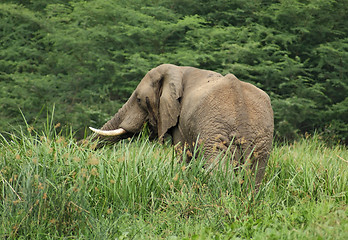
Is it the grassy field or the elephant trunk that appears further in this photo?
the elephant trunk

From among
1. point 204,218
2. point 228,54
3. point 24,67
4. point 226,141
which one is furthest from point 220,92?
point 24,67

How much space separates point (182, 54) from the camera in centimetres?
1496

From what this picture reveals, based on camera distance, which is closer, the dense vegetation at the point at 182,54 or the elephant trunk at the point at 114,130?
the elephant trunk at the point at 114,130

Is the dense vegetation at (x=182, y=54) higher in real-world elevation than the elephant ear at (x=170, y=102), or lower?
lower

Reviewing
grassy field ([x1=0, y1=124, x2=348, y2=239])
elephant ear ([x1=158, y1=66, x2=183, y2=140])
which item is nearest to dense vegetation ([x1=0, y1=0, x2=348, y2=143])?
elephant ear ([x1=158, y1=66, x2=183, y2=140])

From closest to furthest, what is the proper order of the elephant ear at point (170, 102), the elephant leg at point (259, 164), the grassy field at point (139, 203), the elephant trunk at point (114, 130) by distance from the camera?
the grassy field at point (139, 203) → the elephant leg at point (259, 164) → the elephant ear at point (170, 102) → the elephant trunk at point (114, 130)

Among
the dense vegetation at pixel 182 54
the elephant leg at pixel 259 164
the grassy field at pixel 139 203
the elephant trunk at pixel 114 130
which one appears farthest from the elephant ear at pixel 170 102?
the dense vegetation at pixel 182 54

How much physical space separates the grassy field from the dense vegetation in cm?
866

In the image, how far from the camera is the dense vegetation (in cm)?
1501

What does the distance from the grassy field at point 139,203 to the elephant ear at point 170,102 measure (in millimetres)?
1001

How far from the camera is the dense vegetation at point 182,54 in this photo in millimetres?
15008

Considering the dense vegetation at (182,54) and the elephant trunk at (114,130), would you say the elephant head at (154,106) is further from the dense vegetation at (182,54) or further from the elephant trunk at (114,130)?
the dense vegetation at (182,54)

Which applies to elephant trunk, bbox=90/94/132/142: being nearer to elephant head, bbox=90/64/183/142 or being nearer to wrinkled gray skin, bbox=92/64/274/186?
elephant head, bbox=90/64/183/142

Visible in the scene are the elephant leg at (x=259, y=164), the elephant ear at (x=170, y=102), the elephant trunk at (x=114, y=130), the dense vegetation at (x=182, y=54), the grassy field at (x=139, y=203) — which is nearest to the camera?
the grassy field at (x=139, y=203)
